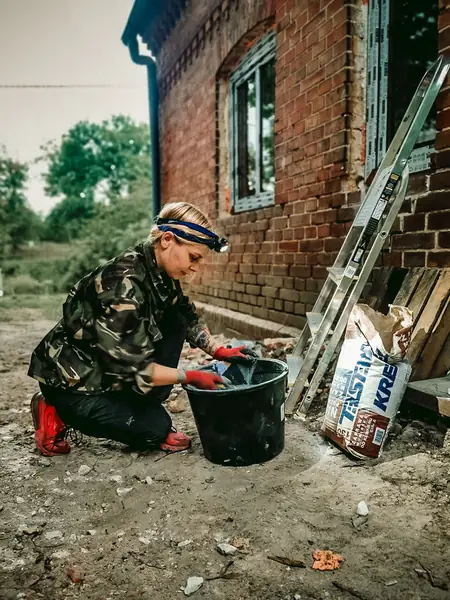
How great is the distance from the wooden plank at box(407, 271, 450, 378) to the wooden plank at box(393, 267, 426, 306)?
0.14 meters

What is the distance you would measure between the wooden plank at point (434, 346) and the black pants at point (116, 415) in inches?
55.3

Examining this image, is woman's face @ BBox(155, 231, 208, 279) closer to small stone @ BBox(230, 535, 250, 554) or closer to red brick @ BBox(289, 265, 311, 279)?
small stone @ BBox(230, 535, 250, 554)

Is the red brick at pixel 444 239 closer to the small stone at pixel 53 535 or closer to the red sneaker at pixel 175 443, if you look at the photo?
the red sneaker at pixel 175 443

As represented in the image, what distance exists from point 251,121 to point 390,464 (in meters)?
4.38

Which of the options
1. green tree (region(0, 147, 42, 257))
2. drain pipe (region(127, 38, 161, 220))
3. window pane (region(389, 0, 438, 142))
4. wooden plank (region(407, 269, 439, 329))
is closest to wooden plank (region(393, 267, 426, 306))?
wooden plank (region(407, 269, 439, 329))

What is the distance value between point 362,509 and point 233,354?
1.01m

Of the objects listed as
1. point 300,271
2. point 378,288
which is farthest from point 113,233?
point 378,288

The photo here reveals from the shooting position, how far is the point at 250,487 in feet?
6.83

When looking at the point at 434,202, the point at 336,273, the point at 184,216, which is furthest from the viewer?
the point at 336,273

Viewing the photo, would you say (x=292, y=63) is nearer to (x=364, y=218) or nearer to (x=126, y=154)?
(x=364, y=218)

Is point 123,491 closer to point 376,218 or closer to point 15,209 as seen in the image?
point 376,218

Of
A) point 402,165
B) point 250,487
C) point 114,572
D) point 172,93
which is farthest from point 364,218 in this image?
point 172,93

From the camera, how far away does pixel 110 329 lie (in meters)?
2.20

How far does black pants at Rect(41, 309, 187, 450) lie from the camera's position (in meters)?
2.40
